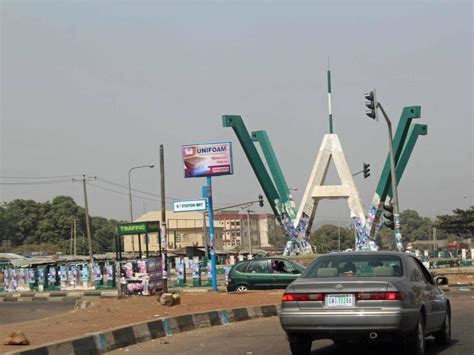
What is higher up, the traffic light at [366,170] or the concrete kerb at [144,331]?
the traffic light at [366,170]

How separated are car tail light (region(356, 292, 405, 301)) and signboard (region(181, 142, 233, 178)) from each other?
19.0 metres

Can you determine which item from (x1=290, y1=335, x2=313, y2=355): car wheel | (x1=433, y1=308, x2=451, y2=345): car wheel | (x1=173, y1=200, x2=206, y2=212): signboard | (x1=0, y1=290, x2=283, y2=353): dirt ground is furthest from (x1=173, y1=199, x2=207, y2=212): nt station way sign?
(x1=290, y1=335, x2=313, y2=355): car wheel

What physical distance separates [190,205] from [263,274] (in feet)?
20.5

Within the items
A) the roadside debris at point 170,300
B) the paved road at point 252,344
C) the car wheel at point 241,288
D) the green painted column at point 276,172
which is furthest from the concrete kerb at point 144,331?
the green painted column at point 276,172

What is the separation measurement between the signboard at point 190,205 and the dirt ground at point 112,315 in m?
7.14

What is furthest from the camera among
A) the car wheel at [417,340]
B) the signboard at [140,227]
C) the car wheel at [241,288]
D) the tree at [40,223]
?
the tree at [40,223]

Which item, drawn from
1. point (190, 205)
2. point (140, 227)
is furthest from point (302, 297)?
point (190, 205)

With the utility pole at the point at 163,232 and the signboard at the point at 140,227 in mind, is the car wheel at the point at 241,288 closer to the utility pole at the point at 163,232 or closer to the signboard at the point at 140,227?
the utility pole at the point at 163,232

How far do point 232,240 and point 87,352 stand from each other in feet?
615

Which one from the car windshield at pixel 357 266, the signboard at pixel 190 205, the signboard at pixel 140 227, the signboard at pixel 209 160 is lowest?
the car windshield at pixel 357 266

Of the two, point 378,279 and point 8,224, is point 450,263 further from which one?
point 8,224

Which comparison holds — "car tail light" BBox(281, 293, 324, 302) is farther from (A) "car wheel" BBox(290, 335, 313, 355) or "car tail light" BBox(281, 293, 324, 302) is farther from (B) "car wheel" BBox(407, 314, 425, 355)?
(B) "car wheel" BBox(407, 314, 425, 355)

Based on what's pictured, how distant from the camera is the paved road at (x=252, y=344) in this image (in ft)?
31.8

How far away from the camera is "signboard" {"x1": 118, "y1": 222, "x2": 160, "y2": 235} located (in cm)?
2691
